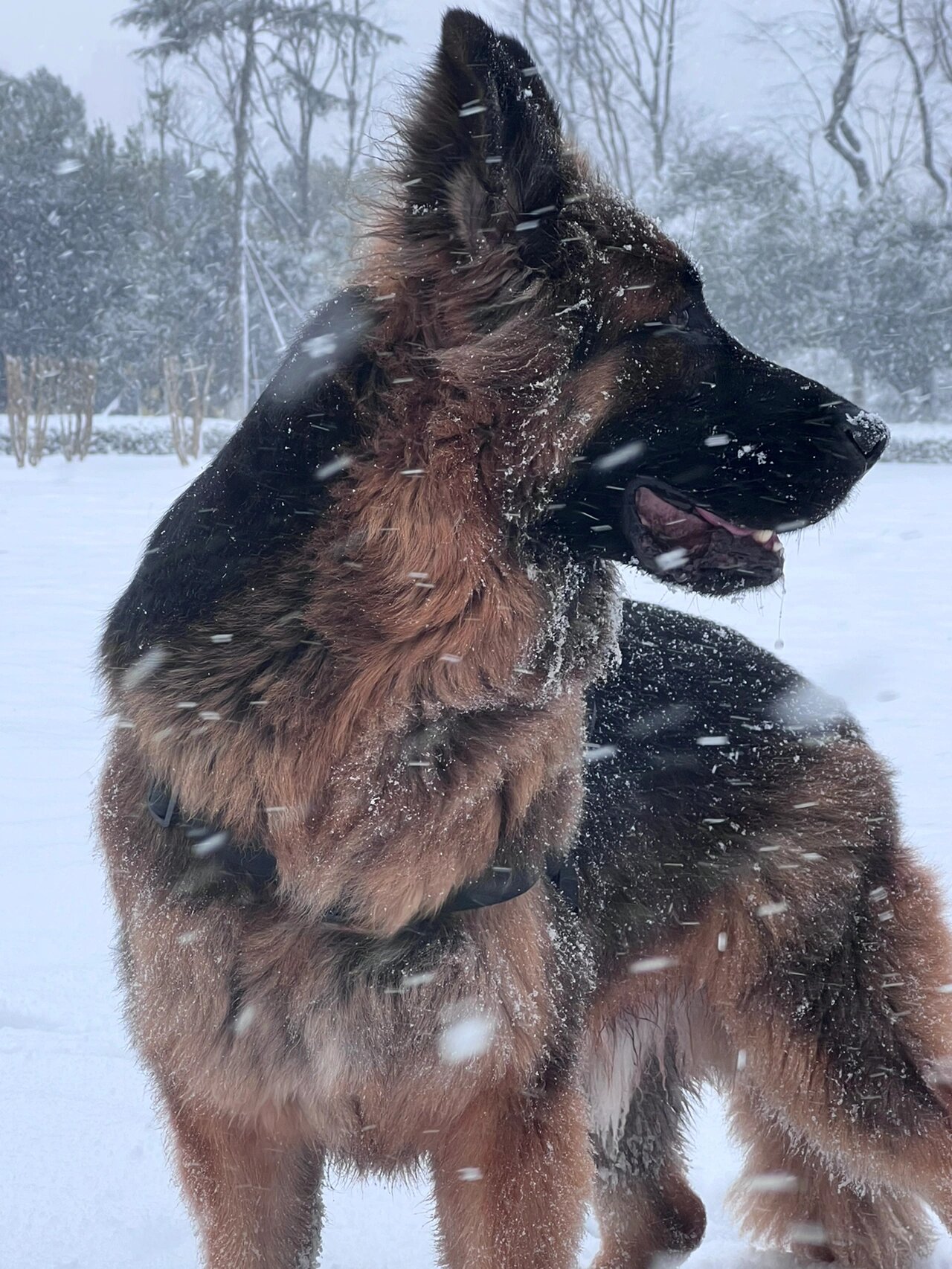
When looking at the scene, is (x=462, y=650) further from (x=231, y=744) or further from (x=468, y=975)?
(x=468, y=975)

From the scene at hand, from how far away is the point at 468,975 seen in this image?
218 cm

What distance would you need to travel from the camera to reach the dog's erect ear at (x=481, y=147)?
2.11 metres

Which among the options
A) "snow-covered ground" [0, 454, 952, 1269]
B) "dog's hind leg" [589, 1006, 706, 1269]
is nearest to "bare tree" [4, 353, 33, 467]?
"snow-covered ground" [0, 454, 952, 1269]

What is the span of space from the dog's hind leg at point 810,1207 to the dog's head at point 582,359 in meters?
1.65

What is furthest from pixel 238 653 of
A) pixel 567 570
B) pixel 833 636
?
pixel 833 636

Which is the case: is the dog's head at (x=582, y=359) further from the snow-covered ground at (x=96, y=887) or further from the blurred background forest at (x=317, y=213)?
the blurred background forest at (x=317, y=213)

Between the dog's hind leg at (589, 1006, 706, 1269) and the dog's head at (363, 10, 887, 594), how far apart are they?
1.41 meters

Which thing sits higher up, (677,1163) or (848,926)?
(848,926)

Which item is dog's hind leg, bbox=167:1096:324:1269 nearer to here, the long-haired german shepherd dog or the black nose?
the long-haired german shepherd dog

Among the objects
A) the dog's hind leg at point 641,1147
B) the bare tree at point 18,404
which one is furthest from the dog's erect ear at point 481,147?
the bare tree at point 18,404

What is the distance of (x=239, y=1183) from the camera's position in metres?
2.33

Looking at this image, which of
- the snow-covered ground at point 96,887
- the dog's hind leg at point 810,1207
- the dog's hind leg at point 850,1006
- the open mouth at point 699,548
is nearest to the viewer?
the open mouth at point 699,548

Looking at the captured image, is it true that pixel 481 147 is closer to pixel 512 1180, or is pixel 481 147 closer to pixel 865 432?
pixel 865 432

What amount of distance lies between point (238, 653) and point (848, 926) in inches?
65.4
